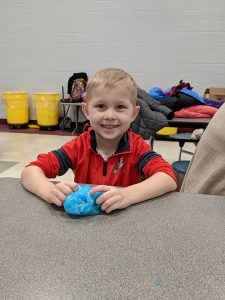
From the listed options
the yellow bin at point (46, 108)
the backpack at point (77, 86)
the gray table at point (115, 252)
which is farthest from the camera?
the yellow bin at point (46, 108)

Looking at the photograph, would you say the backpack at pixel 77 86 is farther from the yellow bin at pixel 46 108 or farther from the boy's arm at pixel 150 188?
the boy's arm at pixel 150 188

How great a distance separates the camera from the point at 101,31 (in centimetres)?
496

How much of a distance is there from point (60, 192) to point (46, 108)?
15.1ft

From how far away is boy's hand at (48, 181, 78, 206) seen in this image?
2.33 feet

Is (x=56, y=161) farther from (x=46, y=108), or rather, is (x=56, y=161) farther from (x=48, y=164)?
(x=46, y=108)

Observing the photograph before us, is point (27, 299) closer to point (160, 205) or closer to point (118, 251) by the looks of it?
point (118, 251)

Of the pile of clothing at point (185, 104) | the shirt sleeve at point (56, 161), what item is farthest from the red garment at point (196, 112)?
the shirt sleeve at point (56, 161)

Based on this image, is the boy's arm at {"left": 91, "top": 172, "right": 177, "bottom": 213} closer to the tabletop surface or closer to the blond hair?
the blond hair

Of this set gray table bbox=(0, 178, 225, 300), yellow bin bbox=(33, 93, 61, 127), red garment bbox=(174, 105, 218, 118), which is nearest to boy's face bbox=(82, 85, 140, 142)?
gray table bbox=(0, 178, 225, 300)

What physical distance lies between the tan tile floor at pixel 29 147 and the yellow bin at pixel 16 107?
20.1 inches

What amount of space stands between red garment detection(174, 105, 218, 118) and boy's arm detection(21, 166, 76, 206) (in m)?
1.78

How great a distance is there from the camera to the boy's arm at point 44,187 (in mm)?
720

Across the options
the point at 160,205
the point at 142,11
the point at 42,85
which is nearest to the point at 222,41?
the point at 142,11

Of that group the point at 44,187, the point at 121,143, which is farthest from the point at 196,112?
the point at 44,187
